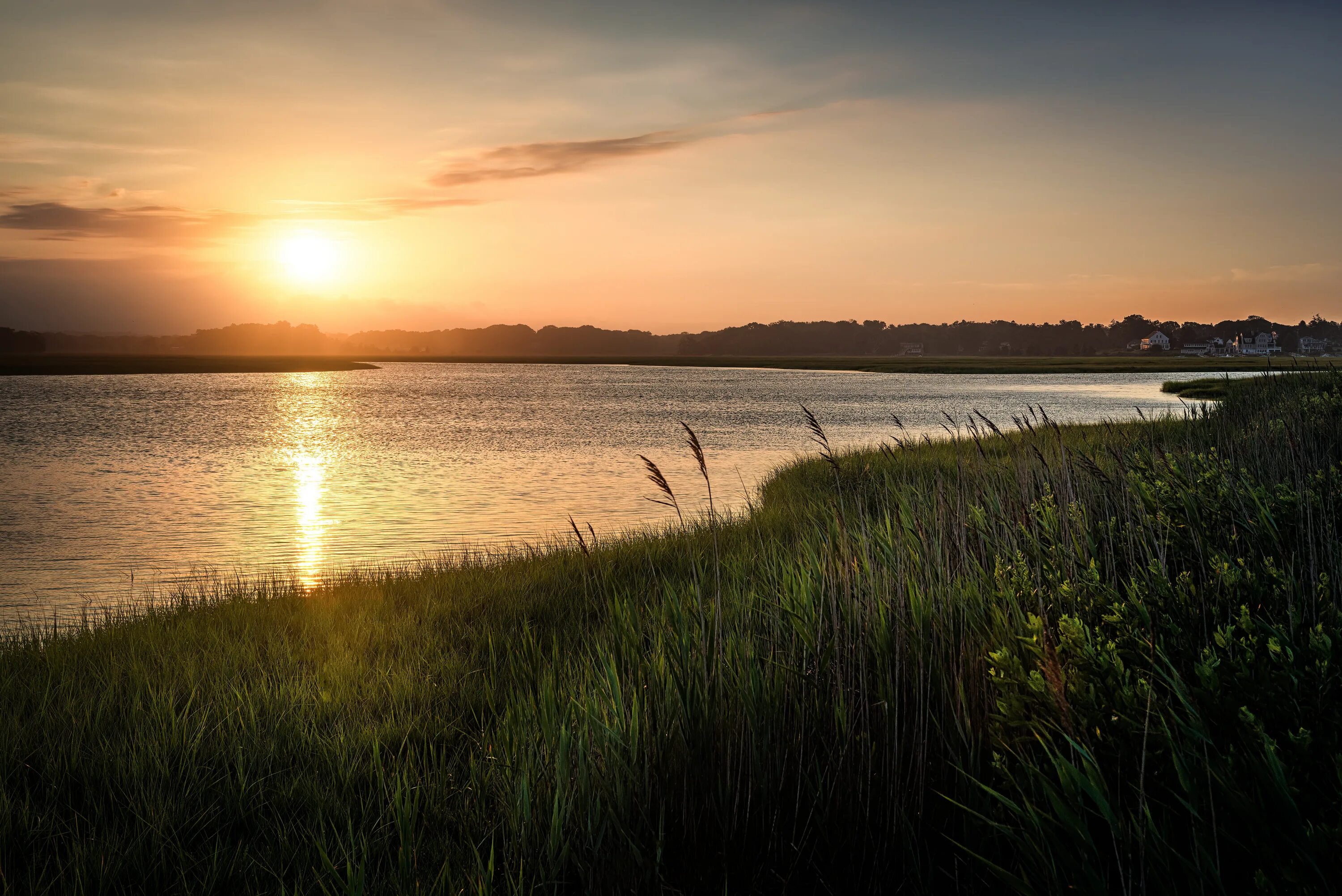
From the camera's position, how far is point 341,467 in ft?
94.1

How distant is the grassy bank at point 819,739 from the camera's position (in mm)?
2988

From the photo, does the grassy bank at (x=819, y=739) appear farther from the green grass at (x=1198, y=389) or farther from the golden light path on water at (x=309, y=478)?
the green grass at (x=1198, y=389)

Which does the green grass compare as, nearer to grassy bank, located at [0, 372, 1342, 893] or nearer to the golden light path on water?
the golden light path on water

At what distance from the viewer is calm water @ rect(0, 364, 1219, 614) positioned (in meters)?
15.0

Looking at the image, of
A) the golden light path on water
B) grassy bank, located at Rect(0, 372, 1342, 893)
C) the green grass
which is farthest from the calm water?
grassy bank, located at Rect(0, 372, 1342, 893)

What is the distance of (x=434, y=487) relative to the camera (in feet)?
77.4

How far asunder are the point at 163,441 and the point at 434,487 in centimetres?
1819

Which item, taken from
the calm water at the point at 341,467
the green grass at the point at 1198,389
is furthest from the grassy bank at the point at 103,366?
the green grass at the point at 1198,389

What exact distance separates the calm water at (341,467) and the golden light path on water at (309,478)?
4.3 inches

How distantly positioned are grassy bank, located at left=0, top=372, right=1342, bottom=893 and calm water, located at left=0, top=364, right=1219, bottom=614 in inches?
316

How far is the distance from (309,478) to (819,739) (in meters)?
25.0

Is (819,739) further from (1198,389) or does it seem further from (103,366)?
(103,366)

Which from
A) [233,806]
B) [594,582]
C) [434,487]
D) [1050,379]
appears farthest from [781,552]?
[1050,379]

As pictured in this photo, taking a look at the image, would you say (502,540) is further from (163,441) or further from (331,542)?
(163,441)
